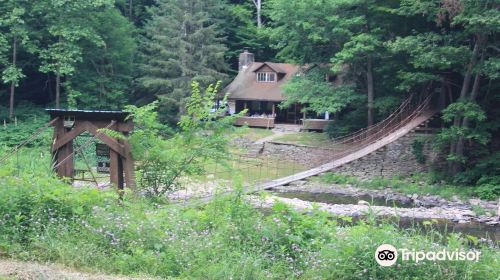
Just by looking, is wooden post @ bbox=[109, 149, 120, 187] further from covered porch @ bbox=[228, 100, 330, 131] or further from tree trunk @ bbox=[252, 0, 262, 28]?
tree trunk @ bbox=[252, 0, 262, 28]

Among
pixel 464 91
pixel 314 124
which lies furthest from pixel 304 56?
pixel 464 91

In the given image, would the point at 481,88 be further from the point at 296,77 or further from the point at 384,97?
the point at 296,77

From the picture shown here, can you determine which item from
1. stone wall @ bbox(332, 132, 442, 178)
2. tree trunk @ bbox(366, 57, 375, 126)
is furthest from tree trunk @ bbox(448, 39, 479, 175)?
tree trunk @ bbox(366, 57, 375, 126)

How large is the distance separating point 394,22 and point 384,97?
159 inches

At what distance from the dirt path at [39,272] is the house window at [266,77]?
37204mm

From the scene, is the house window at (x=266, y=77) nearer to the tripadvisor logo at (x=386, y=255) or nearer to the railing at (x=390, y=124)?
the railing at (x=390, y=124)

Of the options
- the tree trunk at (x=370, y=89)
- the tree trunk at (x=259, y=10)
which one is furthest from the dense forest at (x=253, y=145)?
the tree trunk at (x=259, y=10)

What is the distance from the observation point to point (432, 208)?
71.3 feet

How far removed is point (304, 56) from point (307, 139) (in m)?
5.27

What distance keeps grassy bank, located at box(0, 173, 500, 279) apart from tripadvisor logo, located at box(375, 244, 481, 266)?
0.20 feet

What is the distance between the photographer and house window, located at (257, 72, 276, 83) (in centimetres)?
4300

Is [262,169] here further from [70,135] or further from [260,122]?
[70,135]

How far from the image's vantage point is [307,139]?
3484 centimetres

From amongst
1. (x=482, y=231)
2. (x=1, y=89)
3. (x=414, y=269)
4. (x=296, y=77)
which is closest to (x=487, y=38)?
(x=482, y=231)
